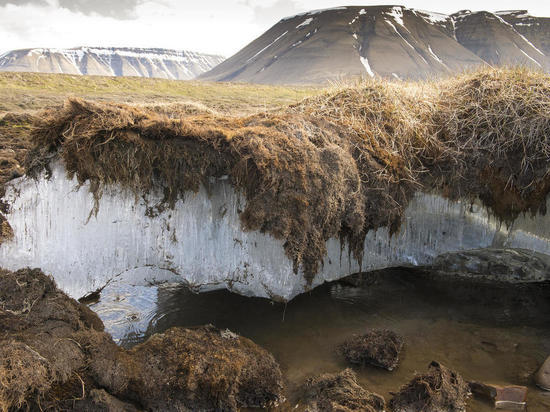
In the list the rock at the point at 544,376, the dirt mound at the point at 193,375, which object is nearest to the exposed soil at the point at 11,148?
the dirt mound at the point at 193,375

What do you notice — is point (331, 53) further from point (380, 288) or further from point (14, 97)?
point (380, 288)

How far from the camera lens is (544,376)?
17.6 feet

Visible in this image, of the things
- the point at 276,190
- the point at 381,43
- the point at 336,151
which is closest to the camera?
the point at 276,190

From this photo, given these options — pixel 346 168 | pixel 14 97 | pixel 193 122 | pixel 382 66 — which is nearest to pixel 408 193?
pixel 346 168

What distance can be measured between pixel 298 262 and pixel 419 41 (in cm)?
16313

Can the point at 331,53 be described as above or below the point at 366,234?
above

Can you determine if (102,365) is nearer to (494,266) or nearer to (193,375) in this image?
(193,375)

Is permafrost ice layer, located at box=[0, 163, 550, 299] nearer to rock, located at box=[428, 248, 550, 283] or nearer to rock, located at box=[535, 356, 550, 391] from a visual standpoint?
rock, located at box=[428, 248, 550, 283]

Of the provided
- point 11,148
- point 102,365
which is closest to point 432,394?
point 102,365

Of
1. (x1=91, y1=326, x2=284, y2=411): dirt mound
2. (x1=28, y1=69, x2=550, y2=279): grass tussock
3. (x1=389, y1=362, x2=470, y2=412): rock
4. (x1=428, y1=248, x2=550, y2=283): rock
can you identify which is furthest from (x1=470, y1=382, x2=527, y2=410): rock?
(x1=428, y1=248, x2=550, y2=283): rock

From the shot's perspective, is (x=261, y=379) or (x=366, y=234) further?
(x=366, y=234)

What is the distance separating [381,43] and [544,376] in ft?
501

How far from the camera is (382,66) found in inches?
4882

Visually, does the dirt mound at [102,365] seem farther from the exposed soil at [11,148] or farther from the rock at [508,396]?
the rock at [508,396]
